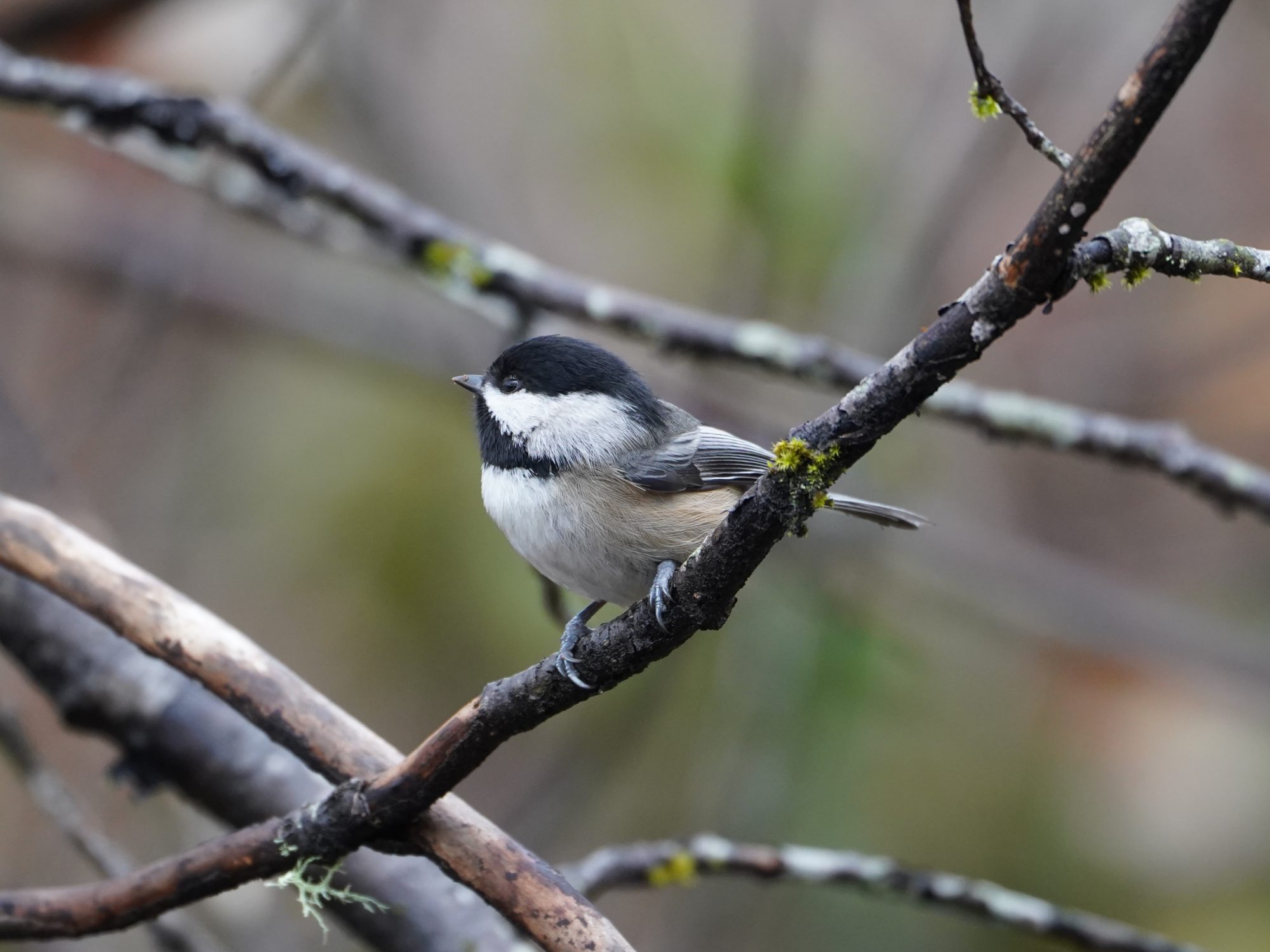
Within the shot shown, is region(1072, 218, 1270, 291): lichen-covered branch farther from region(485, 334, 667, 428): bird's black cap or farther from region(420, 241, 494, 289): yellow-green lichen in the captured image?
region(420, 241, 494, 289): yellow-green lichen

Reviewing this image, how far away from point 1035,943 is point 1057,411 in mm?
2348

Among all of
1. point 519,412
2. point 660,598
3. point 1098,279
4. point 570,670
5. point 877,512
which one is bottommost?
point 570,670

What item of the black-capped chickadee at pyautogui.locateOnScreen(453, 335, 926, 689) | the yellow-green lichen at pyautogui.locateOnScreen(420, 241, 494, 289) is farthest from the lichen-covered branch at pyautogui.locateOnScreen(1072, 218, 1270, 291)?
the yellow-green lichen at pyautogui.locateOnScreen(420, 241, 494, 289)

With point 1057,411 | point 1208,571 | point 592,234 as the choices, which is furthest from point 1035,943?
point 592,234

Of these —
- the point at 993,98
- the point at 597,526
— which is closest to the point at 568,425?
the point at 597,526

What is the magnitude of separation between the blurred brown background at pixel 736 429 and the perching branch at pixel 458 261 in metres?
0.62

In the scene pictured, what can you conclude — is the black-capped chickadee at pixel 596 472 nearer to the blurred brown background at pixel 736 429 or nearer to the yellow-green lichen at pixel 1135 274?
the yellow-green lichen at pixel 1135 274

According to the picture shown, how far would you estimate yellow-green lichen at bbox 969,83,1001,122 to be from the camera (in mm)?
1069

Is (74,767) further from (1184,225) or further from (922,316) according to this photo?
(1184,225)

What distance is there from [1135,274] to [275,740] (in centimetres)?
127


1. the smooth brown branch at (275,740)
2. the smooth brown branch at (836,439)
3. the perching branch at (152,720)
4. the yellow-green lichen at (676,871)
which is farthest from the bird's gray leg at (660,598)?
the perching branch at (152,720)

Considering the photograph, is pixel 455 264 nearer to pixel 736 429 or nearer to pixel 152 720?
pixel 736 429

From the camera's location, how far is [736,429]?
3111 millimetres

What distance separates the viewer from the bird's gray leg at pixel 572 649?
4.36 ft
